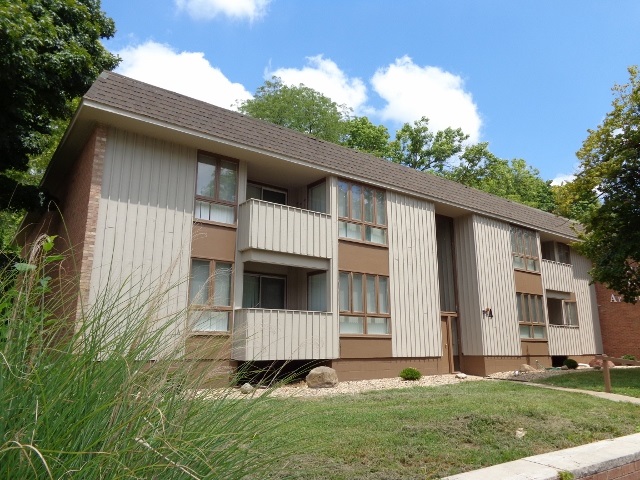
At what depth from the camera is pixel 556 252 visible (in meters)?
25.5

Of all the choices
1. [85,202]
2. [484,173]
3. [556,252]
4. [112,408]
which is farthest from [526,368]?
[484,173]

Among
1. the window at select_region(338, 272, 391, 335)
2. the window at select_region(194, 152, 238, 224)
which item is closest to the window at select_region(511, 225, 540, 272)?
the window at select_region(338, 272, 391, 335)

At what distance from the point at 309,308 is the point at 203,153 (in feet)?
18.8

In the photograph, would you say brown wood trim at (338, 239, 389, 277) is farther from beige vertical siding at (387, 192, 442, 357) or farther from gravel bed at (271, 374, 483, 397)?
gravel bed at (271, 374, 483, 397)

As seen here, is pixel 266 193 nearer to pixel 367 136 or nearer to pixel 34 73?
pixel 34 73

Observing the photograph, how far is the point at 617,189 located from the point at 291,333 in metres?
12.1

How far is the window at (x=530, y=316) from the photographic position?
21109mm

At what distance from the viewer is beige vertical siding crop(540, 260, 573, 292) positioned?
23.1 metres

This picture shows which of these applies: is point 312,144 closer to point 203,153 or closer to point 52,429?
point 203,153

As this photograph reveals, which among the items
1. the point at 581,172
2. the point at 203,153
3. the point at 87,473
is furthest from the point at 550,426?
the point at 581,172

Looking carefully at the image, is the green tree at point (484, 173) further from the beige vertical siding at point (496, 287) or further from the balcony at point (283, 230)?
the balcony at point (283, 230)

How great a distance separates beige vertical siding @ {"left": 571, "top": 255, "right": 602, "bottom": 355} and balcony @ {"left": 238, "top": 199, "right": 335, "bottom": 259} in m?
15.5

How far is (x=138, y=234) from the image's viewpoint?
41.6ft

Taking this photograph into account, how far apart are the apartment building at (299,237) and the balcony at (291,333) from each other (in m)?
0.05
